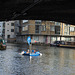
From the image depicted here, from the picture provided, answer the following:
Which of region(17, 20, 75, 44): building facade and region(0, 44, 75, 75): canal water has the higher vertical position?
region(17, 20, 75, 44): building facade

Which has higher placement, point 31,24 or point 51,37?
point 31,24

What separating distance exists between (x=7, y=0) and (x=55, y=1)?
2534 mm

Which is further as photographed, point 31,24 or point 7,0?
point 31,24

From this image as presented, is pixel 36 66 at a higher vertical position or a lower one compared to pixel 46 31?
lower

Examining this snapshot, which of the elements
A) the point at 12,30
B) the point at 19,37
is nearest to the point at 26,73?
the point at 19,37

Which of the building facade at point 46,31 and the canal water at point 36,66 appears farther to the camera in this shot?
the building facade at point 46,31

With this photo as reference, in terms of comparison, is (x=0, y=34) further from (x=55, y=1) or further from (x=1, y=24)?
(x=55, y=1)

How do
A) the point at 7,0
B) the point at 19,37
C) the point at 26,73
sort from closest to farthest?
1. the point at 7,0
2. the point at 26,73
3. the point at 19,37

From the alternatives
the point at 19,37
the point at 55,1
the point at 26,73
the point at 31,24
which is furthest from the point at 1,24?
the point at 55,1

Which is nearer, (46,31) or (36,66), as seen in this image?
(36,66)

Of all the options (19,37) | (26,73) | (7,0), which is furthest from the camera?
(19,37)

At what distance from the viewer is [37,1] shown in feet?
30.8

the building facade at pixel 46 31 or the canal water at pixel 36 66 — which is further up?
the building facade at pixel 46 31

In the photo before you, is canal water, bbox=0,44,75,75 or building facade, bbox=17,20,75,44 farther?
building facade, bbox=17,20,75,44
